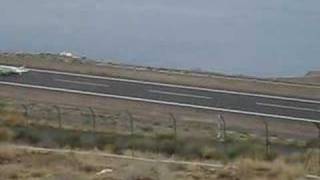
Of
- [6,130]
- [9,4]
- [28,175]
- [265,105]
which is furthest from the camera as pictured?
[9,4]

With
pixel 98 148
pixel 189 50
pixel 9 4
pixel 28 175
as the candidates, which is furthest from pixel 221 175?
pixel 9 4

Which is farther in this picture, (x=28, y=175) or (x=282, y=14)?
(x=282, y=14)

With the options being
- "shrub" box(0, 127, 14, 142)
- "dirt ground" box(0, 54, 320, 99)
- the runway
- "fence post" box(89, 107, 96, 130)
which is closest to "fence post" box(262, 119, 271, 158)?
the runway

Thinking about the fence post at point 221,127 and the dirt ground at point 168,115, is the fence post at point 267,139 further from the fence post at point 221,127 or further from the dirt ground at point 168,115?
the fence post at point 221,127

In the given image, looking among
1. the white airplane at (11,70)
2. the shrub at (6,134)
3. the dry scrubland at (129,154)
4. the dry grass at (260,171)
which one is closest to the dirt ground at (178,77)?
the white airplane at (11,70)

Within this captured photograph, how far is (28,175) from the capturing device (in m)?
15.4

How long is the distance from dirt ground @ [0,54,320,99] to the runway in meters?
0.75

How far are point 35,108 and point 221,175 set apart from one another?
11.0 metres

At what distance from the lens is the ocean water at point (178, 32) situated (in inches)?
1946

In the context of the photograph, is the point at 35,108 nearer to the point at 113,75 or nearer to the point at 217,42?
the point at 113,75

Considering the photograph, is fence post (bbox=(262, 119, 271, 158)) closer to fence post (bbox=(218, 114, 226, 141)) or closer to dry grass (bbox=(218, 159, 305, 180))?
fence post (bbox=(218, 114, 226, 141))

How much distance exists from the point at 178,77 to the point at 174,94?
120 inches

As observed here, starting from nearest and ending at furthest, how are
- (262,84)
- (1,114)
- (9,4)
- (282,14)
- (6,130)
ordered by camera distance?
1. (6,130)
2. (1,114)
3. (262,84)
4. (282,14)
5. (9,4)

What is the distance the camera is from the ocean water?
162 feet
